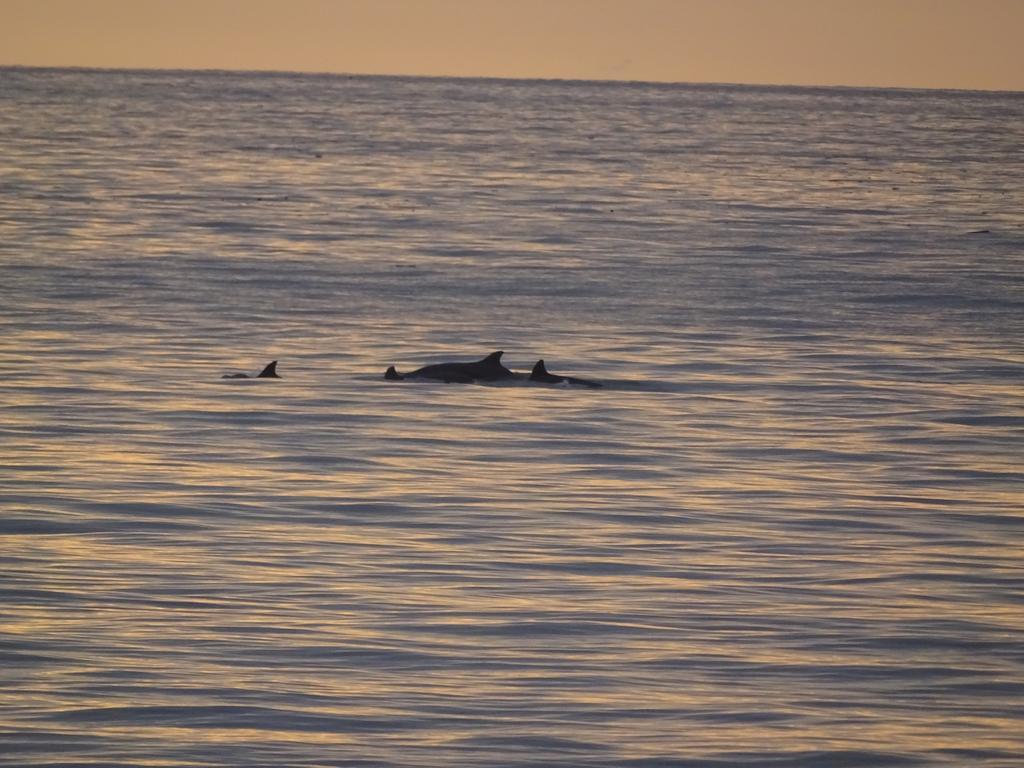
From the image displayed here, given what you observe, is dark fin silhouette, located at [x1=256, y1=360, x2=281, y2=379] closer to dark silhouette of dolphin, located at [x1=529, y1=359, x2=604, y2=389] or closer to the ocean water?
the ocean water

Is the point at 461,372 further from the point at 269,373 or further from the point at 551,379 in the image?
the point at 269,373

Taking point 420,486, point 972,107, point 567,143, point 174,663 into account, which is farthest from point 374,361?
point 972,107

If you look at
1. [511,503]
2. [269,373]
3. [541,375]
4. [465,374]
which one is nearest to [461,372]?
[465,374]

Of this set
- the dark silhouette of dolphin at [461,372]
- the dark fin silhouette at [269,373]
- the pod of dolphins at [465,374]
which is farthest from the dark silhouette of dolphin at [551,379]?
the dark fin silhouette at [269,373]

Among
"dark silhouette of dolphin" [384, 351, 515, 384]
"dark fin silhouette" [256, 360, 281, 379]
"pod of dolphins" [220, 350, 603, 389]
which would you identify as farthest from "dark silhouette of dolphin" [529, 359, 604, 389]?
"dark fin silhouette" [256, 360, 281, 379]

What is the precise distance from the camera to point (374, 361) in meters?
22.0

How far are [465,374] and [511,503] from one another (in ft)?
21.0

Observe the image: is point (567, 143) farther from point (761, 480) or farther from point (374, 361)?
point (761, 480)

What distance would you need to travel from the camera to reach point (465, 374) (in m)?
20.1

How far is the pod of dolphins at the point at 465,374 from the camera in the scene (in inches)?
790

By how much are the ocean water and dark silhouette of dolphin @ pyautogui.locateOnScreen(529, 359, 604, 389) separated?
0.11 metres

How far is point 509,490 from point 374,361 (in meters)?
7.82

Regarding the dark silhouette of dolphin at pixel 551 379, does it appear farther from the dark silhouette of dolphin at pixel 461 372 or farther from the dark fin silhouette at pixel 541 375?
the dark silhouette of dolphin at pixel 461 372

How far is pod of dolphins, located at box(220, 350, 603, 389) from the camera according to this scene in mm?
20078
